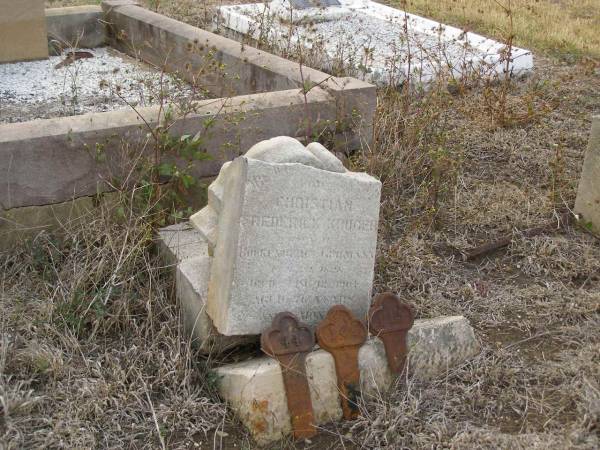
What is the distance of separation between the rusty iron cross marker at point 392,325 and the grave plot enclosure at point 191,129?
1296mm

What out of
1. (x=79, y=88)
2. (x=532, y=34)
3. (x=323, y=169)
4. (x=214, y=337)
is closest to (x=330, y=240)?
(x=323, y=169)

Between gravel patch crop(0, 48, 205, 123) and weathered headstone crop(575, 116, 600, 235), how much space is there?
7.38 ft

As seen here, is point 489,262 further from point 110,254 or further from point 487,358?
point 110,254

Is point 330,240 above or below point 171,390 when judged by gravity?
above

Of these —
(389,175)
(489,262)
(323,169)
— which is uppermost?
(323,169)

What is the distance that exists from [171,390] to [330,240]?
0.83 metres

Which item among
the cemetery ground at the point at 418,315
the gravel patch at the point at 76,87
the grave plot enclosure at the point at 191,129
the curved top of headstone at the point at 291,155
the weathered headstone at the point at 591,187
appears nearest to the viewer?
the cemetery ground at the point at 418,315

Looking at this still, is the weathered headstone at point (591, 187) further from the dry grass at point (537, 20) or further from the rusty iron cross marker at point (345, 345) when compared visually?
the dry grass at point (537, 20)

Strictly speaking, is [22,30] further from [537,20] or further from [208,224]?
[537,20]

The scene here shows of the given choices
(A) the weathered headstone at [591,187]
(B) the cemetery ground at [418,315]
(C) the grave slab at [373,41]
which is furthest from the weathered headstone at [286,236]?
(C) the grave slab at [373,41]

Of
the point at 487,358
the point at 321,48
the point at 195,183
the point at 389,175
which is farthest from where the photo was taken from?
the point at 321,48

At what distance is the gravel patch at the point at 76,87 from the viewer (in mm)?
5195

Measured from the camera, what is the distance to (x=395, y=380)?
10.6 feet

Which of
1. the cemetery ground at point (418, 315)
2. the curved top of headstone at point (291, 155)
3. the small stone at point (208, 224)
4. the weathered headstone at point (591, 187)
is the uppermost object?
the curved top of headstone at point (291, 155)
